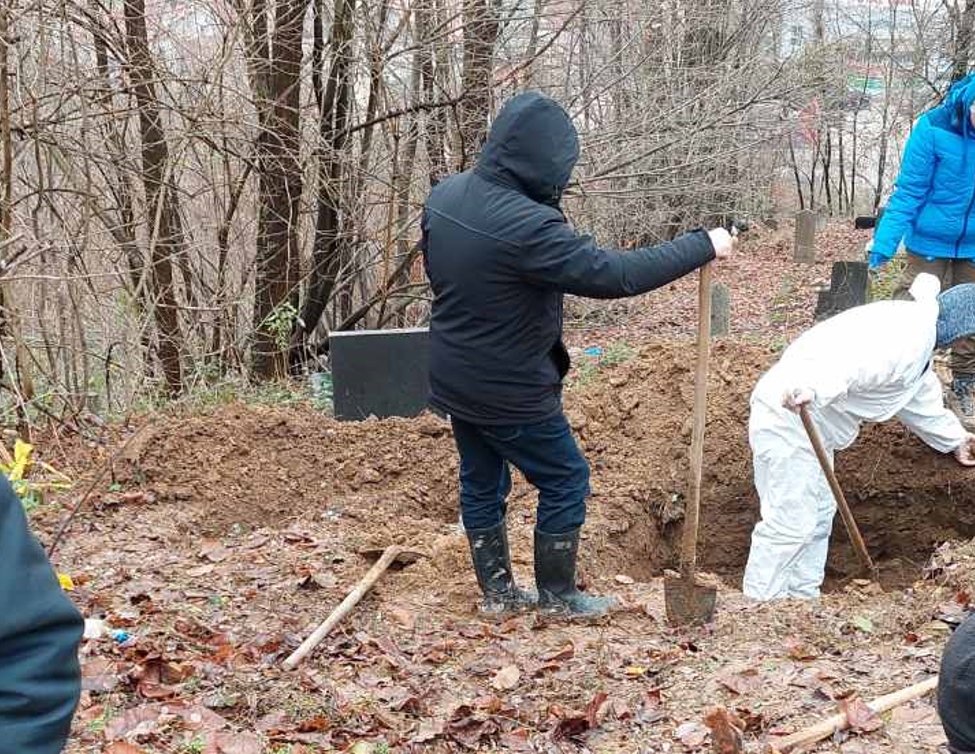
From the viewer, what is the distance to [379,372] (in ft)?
24.6

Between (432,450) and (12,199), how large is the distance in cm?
368

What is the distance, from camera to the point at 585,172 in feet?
35.5

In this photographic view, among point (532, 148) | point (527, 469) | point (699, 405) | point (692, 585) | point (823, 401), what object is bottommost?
point (692, 585)

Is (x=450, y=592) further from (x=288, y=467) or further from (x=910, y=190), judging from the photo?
(x=910, y=190)

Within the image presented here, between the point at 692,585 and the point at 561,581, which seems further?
the point at 561,581

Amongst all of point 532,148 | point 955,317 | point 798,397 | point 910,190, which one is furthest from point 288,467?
point 910,190

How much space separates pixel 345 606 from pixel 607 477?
2497mm

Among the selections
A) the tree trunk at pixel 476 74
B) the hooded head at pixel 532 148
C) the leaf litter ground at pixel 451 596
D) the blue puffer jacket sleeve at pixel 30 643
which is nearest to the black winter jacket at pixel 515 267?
the hooded head at pixel 532 148

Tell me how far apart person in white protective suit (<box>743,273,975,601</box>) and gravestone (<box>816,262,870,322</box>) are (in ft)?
18.0

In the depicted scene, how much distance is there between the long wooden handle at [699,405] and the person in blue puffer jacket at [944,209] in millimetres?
2825

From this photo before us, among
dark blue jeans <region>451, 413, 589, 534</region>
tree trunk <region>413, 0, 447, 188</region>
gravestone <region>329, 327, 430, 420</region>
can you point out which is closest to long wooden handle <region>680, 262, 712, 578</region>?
dark blue jeans <region>451, 413, 589, 534</region>

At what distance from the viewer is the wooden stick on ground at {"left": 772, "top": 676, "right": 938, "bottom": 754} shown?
313 cm

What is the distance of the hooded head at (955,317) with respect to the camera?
5070 millimetres

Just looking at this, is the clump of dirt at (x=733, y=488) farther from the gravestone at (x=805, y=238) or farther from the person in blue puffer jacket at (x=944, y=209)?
the gravestone at (x=805, y=238)
